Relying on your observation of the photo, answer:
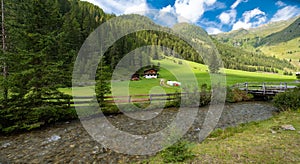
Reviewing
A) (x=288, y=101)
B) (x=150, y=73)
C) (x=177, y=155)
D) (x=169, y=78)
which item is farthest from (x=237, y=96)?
(x=150, y=73)

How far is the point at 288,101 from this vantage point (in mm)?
15203

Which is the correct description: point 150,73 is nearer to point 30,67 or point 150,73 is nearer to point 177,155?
point 30,67

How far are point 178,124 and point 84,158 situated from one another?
311 inches

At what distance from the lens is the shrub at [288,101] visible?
14.6 metres

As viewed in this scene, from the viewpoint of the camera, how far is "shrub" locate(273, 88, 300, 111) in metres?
14.6

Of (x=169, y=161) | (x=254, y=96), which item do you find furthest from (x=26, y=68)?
(x=254, y=96)

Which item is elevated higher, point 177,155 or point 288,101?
point 288,101

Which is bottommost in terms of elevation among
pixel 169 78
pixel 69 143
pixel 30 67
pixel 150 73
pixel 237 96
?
pixel 69 143

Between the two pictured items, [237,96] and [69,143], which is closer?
[69,143]

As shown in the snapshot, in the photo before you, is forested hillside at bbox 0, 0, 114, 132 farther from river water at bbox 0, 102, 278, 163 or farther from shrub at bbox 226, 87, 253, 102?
shrub at bbox 226, 87, 253, 102

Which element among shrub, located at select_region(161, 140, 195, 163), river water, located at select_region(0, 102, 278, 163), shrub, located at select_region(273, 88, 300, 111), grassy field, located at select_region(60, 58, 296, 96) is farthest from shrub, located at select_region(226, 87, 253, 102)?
shrub, located at select_region(161, 140, 195, 163)

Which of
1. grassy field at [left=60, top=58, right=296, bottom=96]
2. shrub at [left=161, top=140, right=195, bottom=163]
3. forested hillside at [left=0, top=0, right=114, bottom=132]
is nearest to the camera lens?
shrub at [left=161, top=140, right=195, bottom=163]

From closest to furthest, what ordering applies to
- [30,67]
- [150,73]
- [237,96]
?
[30,67] → [237,96] → [150,73]

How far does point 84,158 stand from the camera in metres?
7.90
